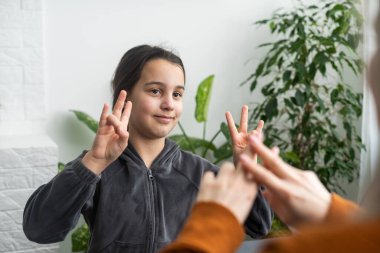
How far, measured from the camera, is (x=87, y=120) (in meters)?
2.66

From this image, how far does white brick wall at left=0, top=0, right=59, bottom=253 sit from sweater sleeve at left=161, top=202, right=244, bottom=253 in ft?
6.08

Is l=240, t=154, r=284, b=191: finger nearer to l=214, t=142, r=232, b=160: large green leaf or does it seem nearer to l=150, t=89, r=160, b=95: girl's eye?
l=150, t=89, r=160, b=95: girl's eye

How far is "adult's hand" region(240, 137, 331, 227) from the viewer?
2.31 feet

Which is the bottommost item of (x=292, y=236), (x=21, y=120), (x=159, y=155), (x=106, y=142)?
(x=21, y=120)

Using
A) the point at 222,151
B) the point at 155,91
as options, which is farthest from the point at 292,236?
the point at 222,151

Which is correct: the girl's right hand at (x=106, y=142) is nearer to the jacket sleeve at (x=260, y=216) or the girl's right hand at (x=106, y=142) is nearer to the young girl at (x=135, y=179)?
the young girl at (x=135, y=179)

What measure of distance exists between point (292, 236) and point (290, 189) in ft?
0.61

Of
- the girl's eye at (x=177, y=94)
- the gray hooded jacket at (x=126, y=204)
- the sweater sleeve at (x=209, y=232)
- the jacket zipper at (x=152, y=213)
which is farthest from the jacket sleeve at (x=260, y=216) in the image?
the sweater sleeve at (x=209, y=232)

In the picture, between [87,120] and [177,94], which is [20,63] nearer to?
[87,120]

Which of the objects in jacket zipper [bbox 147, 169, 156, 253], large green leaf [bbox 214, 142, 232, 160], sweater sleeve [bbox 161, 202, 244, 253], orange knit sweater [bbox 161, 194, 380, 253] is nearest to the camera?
orange knit sweater [bbox 161, 194, 380, 253]

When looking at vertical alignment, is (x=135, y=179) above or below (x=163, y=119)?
below

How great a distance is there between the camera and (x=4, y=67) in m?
2.52

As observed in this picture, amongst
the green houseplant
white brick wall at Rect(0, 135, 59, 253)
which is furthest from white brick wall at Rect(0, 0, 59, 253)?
the green houseplant

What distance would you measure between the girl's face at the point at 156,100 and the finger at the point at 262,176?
26.7 inches
